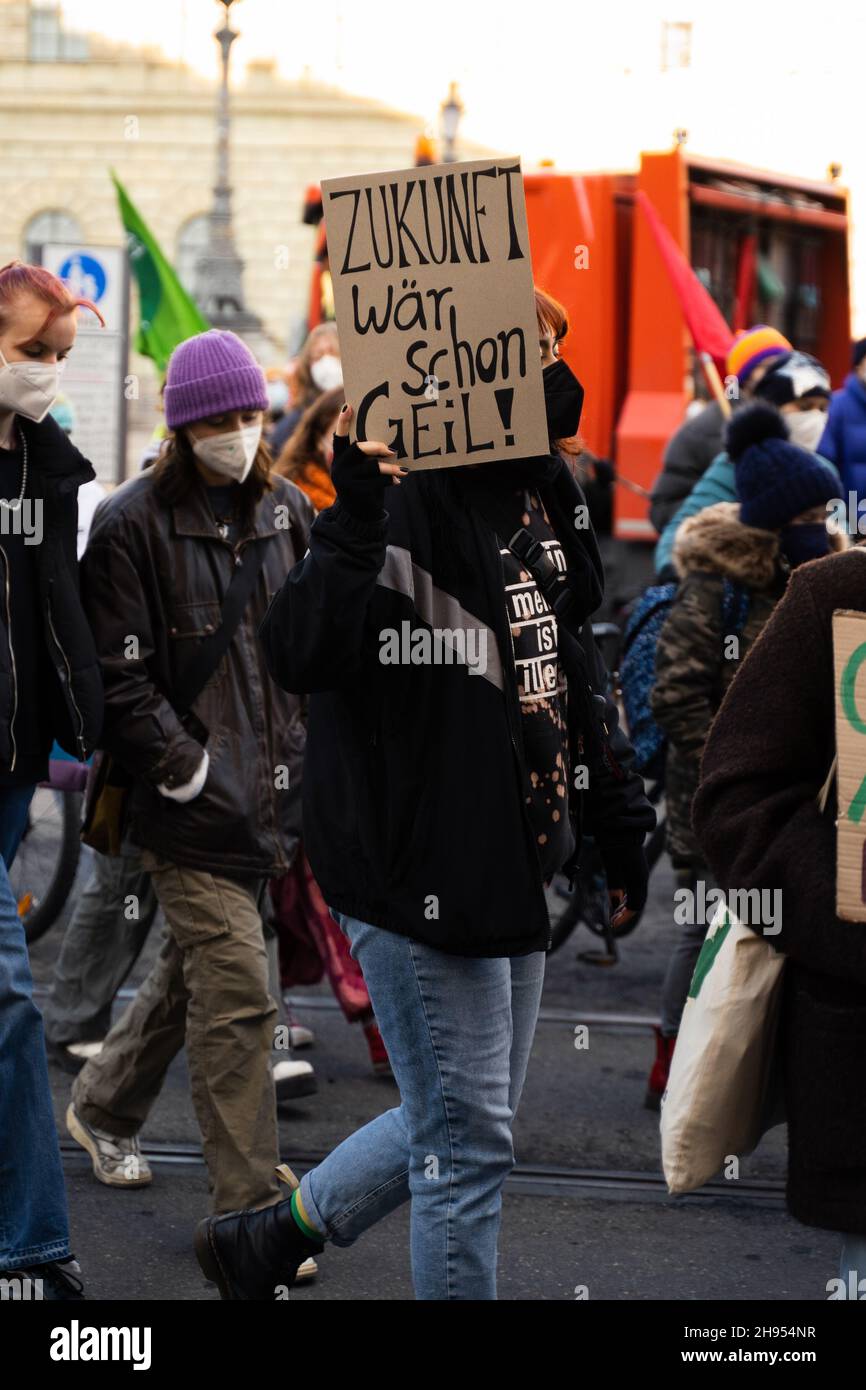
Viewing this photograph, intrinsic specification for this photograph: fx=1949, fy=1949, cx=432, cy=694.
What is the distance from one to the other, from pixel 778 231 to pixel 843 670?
1083cm

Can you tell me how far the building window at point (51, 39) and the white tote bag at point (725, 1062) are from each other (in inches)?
1760

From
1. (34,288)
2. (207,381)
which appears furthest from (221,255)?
(34,288)

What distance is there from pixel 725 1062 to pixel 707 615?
246 cm

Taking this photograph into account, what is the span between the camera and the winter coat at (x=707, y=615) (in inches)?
196

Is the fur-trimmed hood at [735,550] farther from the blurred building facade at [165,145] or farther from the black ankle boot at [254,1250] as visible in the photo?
the blurred building facade at [165,145]

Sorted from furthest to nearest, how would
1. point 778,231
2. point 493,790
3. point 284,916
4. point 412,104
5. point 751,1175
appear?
point 412,104, point 778,231, point 284,916, point 751,1175, point 493,790

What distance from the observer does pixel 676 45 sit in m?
26.5

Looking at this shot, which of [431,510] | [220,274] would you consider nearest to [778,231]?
[431,510]

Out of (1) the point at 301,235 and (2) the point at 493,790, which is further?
(1) the point at 301,235

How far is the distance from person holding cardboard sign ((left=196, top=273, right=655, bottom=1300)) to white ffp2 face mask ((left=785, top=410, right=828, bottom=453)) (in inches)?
165

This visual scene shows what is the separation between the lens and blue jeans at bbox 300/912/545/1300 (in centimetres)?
304

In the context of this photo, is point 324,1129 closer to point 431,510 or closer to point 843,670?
point 431,510

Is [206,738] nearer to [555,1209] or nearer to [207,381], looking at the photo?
[207,381]
